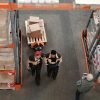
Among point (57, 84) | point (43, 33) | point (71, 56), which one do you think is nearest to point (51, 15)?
point (43, 33)

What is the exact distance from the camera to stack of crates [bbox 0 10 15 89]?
722 centimetres

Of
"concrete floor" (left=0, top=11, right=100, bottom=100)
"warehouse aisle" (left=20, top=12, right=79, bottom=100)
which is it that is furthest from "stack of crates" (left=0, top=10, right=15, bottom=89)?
"warehouse aisle" (left=20, top=12, right=79, bottom=100)

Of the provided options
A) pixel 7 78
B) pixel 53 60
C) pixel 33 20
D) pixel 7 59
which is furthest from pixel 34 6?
pixel 33 20

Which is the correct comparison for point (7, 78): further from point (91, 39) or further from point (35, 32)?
point (91, 39)

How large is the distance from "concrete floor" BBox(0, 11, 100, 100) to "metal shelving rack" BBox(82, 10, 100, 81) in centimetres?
26

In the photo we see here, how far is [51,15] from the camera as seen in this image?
36.8ft

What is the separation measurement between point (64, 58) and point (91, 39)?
1.24 m

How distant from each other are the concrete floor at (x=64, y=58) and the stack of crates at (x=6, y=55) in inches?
19.0

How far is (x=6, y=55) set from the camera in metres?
8.03

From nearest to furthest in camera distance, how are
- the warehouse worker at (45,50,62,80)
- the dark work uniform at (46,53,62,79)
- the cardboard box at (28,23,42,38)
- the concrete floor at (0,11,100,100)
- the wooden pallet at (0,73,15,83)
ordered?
the warehouse worker at (45,50,62,80) < the dark work uniform at (46,53,62,79) < the wooden pallet at (0,73,15,83) < the concrete floor at (0,11,100,100) < the cardboard box at (28,23,42,38)

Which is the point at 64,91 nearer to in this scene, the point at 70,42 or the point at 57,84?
the point at 57,84

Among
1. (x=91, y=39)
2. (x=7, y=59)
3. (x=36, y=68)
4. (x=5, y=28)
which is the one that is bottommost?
(x=36, y=68)

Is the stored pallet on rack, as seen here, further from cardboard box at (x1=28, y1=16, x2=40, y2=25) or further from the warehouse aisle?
the warehouse aisle

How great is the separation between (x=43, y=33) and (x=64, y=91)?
2.47 m
